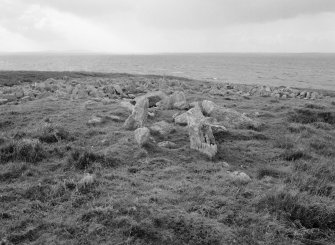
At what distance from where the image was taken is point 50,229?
6.11 meters

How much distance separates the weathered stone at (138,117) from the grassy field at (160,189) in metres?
0.40

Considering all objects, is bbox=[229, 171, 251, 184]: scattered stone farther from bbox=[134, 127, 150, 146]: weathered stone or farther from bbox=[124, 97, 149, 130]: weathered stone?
bbox=[124, 97, 149, 130]: weathered stone

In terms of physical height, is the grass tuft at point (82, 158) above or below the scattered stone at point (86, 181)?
above

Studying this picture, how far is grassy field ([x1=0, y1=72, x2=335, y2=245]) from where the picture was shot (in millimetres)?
6156

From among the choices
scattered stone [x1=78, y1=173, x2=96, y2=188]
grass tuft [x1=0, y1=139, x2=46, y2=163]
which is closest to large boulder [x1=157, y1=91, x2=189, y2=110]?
grass tuft [x1=0, y1=139, x2=46, y2=163]

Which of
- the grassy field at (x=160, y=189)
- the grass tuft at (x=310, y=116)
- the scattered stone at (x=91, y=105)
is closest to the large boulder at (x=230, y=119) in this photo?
the grassy field at (x=160, y=189)

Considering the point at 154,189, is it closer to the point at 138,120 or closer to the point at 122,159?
the point at 122,159

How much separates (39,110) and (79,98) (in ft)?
15.2

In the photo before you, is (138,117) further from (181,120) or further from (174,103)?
(174,103)

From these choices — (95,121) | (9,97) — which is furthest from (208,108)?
(9,97)

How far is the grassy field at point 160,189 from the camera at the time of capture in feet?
20.2

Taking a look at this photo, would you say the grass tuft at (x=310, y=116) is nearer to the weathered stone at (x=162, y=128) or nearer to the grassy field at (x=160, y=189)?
the grassy field at (x=160, y=189)

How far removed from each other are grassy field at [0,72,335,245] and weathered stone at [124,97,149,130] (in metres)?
0.40

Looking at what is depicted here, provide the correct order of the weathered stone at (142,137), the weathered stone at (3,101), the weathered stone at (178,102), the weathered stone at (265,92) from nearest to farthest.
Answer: the weathered stone at (142,137) → the weathered stone at (178,102) → the weathered stone at (3,101) → the weathered stone at (265,92)
